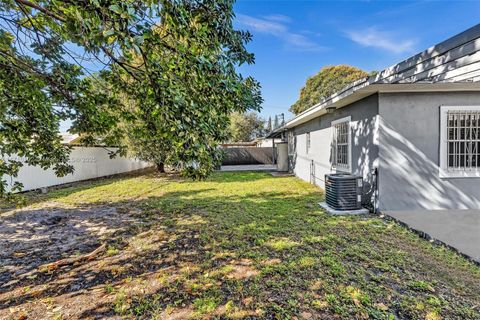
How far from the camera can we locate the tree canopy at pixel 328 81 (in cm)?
2991

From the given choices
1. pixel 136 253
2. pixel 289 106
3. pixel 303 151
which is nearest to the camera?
pixel 136 253

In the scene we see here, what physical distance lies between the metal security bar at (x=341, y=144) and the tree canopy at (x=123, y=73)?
186 inches

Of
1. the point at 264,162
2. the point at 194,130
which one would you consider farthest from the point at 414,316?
the point at 264,162

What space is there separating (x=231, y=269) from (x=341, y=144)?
6022 mm

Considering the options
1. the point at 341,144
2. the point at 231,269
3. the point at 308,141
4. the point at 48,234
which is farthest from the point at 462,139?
the point at 48,234

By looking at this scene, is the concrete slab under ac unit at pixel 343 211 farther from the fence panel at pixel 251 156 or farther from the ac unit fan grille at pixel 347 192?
the fence panel at pixel 251 156

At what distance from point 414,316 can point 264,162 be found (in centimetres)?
1946

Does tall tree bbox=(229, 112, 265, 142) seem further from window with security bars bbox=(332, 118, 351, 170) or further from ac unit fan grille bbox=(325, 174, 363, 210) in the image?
ac unit fan grille bbox=(325, 174, 363, 210)

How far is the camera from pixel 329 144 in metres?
8.99

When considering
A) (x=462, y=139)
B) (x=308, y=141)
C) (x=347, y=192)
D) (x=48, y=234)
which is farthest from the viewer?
(x=308, y=141)

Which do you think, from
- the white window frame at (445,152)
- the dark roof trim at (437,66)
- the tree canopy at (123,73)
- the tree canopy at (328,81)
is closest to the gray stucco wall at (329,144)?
the dark roof trim at (437,66)

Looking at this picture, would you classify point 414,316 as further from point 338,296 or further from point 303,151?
point 303,151

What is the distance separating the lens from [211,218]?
5.98 metres

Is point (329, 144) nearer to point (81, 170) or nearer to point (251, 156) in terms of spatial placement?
point (81, 170)
